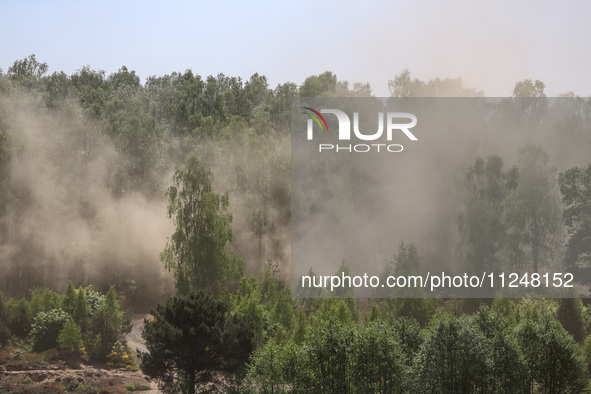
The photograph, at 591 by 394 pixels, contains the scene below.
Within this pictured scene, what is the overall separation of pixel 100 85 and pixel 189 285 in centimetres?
6526

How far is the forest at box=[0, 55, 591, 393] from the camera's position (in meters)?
43.6

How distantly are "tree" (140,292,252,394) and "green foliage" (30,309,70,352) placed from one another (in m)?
14.0

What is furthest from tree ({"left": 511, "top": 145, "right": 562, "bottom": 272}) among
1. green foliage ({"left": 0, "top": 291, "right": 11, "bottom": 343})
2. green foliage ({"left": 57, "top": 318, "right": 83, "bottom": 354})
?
green foliage ({"left": 0, "top": 291, "right": 11, "bottom": 343})

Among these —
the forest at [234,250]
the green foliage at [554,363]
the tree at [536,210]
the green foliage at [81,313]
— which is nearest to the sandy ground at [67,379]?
the forest at [234,250]

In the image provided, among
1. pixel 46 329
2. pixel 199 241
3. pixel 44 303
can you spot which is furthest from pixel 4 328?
pixel 199 241

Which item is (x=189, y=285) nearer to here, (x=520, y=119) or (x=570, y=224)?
(x=570, y=224)

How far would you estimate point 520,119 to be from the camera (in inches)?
3952

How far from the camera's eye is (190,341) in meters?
44.8

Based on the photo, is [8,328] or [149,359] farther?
[8,328]

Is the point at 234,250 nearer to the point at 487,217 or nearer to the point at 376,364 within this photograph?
the point at 487,217

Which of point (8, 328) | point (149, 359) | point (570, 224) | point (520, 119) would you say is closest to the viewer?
point (149, 359)

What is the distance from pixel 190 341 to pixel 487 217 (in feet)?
154

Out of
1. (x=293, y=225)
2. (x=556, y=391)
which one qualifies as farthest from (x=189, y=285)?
(x=556, y=391)

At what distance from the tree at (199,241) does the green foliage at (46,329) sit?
38.9 feet
